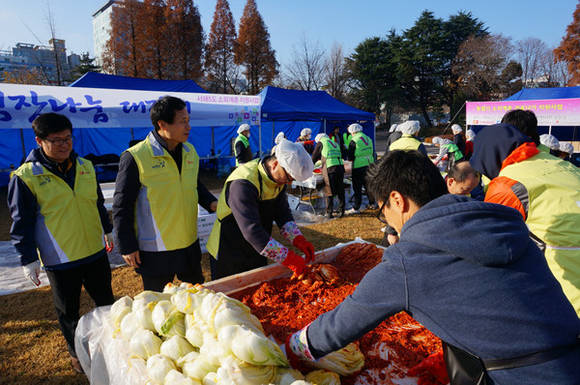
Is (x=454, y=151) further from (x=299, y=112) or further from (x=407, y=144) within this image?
(x=299, y=112)

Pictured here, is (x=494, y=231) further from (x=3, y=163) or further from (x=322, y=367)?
(x=3, y=163)

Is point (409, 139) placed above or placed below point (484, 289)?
above

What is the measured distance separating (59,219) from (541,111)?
13783mm

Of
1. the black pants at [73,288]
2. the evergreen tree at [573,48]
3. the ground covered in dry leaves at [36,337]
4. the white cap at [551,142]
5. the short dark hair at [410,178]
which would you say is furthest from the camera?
the evergreen tree at [573,48]

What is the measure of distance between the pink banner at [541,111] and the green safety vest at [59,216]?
34.2ft

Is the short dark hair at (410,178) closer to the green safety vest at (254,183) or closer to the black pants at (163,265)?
the green safety vest at (254,183)

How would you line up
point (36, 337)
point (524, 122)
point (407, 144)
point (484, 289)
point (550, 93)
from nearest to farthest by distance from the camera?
point (484, 289) → point (524, 122) → point (36, 337) → point (407, 144) → point (550, 93)

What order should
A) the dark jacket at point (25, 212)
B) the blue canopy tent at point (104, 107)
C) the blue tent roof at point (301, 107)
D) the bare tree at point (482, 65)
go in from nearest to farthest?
the dark jacket at point (25, 212) < the blue canopy tent at point (104, 107) < the blue tent roof at point (301, 107) < the bare tree at point (482, 65)

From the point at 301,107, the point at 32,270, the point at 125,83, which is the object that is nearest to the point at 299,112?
the point at 301,107

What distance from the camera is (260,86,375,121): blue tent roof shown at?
35.3 ft

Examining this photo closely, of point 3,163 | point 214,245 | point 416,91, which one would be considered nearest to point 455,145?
point 214,245

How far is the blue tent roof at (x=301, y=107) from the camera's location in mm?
10758

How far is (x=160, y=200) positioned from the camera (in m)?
2.25

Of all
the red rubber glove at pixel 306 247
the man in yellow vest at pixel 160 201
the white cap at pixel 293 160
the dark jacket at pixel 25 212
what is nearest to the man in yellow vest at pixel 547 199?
the white cap at pixel 293 160
